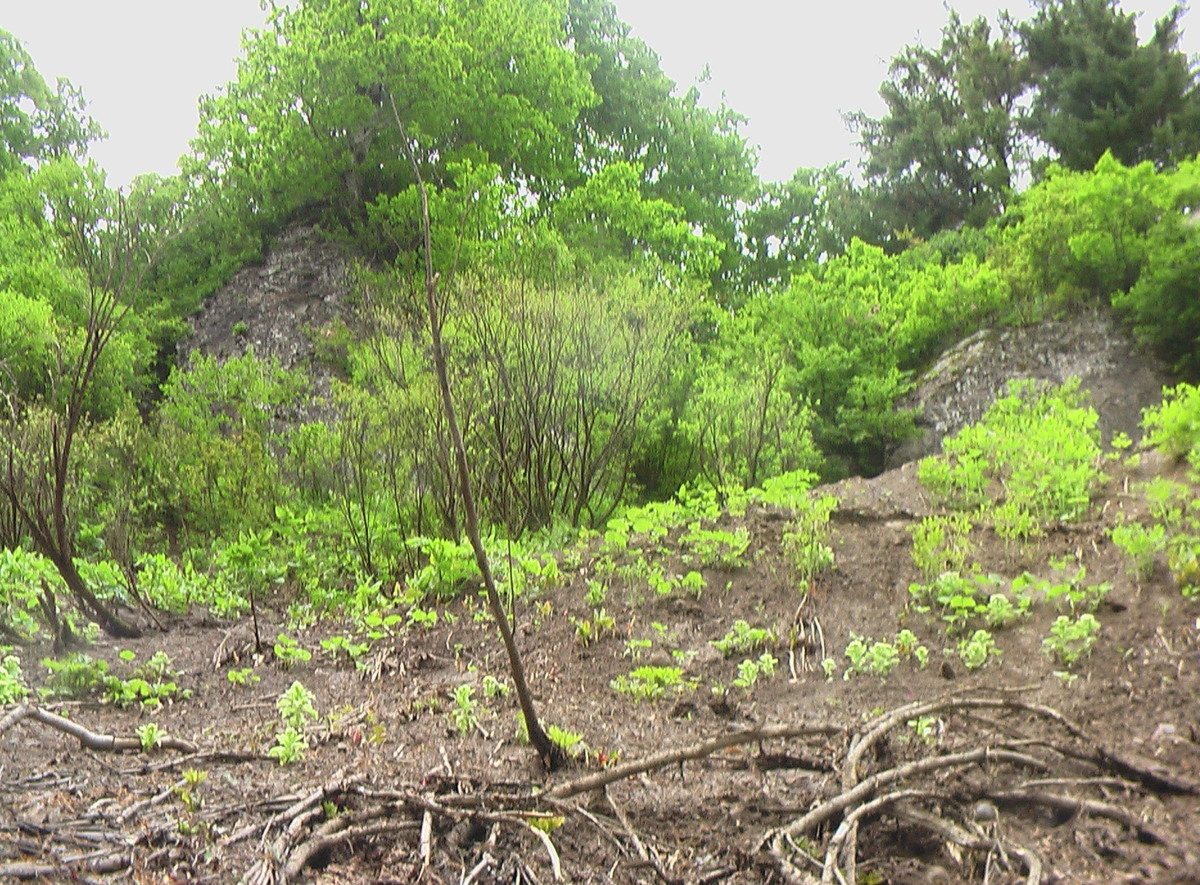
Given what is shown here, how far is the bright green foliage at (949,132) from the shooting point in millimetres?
10305

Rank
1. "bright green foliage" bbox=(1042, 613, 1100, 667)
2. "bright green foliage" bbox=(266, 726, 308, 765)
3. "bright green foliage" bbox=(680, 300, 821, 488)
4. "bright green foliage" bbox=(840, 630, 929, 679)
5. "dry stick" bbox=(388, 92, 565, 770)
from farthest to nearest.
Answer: "bright green foliage" bbox=(680, 300, 821, 488) → "bright green foliage" bbox=(840, 630, 929, 679) → "bright green foliage" bbox=(1042, 613, 1100, 667) → "bright green foliage" bbox=(266, 726, 308, 765) → "dry stick" bbox=(388, 92, 565, 770)

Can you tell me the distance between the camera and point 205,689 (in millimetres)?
4188

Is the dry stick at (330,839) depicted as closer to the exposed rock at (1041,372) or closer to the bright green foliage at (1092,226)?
the bright green foliage at (1092,226)

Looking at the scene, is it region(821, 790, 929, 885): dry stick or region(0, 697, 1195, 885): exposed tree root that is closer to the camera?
region(821, 790, 929, 885): dry stick

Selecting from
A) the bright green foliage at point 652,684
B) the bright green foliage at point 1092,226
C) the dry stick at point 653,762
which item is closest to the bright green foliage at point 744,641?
the bright green foliage at point 652,684

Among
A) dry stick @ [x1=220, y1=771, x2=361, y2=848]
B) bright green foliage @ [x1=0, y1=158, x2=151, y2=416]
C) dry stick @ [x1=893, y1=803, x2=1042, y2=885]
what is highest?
bright green foliage @ [x1=0, y1=158, x2=151, y2=416]

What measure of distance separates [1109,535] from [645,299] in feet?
17.3

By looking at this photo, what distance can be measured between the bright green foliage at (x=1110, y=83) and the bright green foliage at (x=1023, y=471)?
2755 mm

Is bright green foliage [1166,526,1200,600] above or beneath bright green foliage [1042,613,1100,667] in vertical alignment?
above

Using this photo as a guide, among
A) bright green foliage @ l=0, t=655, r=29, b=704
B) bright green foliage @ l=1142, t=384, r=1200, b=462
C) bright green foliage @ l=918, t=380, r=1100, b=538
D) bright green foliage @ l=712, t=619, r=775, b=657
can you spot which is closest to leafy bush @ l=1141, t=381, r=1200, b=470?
bright green foliage @ l=1142, t=384, r=1200, b=462

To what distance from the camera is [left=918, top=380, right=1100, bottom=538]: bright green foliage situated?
5.14m

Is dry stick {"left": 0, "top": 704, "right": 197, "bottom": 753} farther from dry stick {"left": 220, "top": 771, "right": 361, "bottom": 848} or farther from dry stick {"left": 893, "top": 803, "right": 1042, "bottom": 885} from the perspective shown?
dry stick {"left": 893, "top": 803, "right": 1042, "bottom": 885}

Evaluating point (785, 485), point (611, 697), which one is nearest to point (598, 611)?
point (611, 697)

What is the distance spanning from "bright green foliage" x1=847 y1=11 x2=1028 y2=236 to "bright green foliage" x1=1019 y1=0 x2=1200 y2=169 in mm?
660
